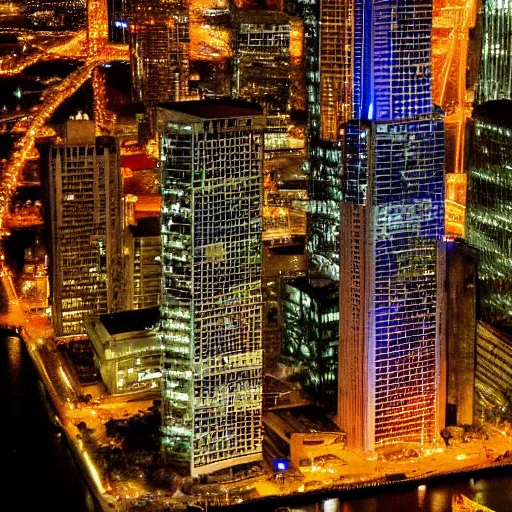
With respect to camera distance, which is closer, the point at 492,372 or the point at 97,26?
the point at 492,372

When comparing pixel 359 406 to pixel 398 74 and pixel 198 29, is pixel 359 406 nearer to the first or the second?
pixel 398 74

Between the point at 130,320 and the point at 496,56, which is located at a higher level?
the point at 496,56

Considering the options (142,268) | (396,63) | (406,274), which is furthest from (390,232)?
(142,268)

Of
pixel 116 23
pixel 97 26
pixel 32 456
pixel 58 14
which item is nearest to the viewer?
pixel 32 456

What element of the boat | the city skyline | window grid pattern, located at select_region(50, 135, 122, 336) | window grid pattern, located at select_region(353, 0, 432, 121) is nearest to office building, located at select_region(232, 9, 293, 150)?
the city skyline

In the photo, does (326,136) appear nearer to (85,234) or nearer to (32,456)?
(85,234)

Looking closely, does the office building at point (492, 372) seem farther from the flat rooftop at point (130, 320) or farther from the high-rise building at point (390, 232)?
the flat rooftop at point (130, 320)

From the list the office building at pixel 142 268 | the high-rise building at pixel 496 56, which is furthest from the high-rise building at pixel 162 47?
the office building at pixel 142 268

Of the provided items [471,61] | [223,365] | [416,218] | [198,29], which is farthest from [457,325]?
[198,29]
